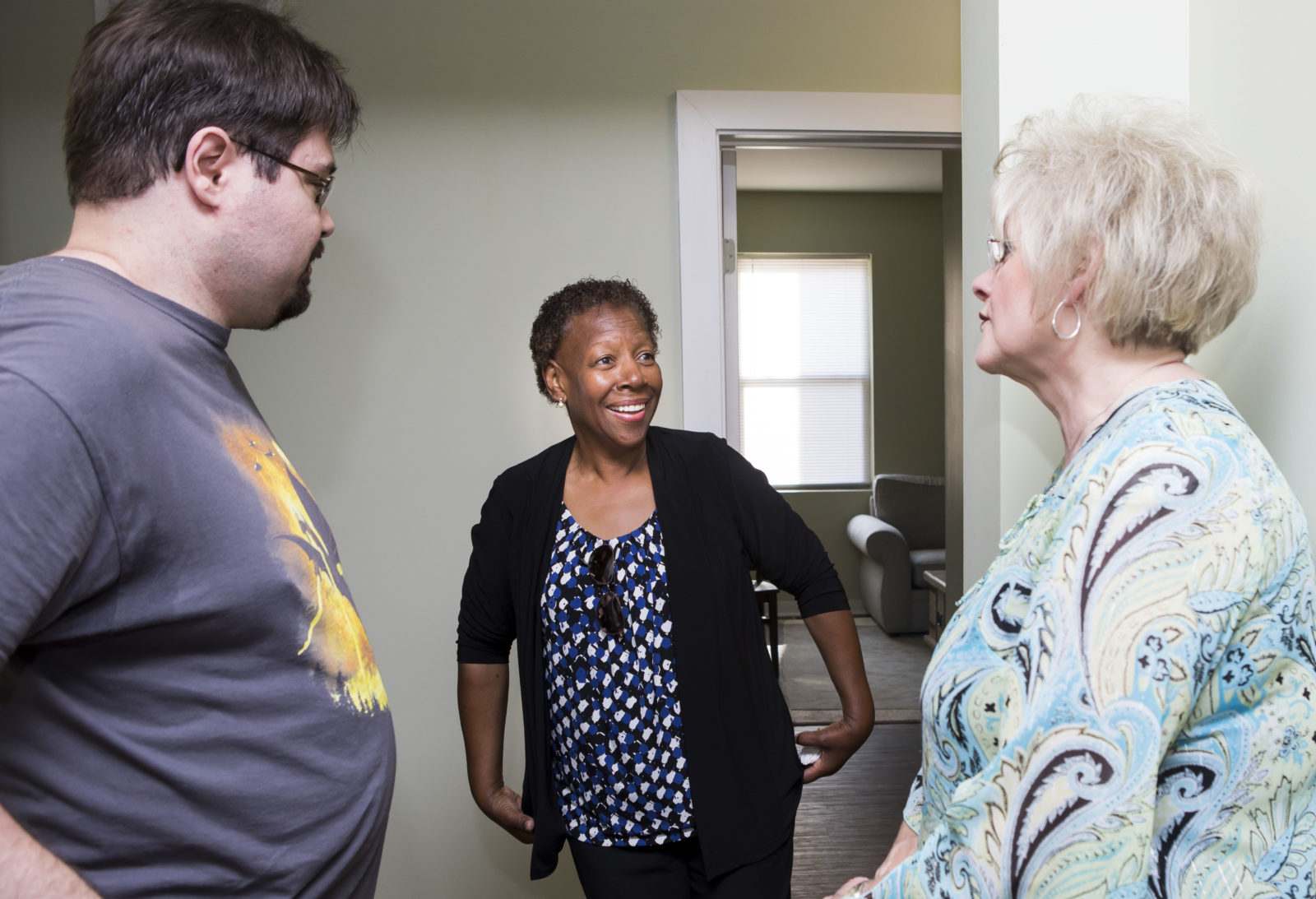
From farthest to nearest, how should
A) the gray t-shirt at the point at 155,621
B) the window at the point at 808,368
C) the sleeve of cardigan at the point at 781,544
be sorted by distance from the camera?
1. the window at the point at 808,368
2. the sleeve of cardigan at the point at 781,544
3. the gray t-shirt at the point at 155,621

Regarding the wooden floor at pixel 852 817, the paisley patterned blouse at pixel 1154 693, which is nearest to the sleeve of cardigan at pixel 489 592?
the paisley patterned blouse at pixel 1154 693

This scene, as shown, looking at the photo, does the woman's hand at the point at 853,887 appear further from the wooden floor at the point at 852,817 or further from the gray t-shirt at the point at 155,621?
the wooden floor at the point at 852,817

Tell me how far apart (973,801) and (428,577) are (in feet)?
6.26

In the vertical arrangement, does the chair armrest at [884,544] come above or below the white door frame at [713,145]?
below

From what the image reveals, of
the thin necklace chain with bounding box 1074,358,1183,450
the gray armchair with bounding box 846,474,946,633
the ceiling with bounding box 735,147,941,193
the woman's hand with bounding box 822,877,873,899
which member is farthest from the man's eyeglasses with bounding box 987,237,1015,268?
the gray armchair with bounding box 846,474,946,633

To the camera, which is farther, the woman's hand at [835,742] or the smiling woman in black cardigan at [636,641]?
the woman's hand at [835,742]

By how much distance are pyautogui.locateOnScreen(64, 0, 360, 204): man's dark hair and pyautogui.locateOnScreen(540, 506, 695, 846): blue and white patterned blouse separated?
861 mm

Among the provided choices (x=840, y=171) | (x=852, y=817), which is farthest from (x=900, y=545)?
(x=852, y=817)

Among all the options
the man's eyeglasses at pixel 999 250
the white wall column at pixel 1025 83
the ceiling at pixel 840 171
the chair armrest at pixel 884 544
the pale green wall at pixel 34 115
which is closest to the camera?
the man's eyeglasses at pixel 999 250

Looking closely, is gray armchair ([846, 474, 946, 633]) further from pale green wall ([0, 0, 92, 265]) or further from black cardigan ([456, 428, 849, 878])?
pale green wall ([0, 0, 92, 265])

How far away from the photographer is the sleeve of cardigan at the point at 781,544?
1718 millimetres

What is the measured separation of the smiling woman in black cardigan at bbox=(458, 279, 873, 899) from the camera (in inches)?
60.6

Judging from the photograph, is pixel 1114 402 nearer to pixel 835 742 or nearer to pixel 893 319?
pixel 835 742

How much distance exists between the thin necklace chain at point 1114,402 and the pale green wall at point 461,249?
1.60 meters
